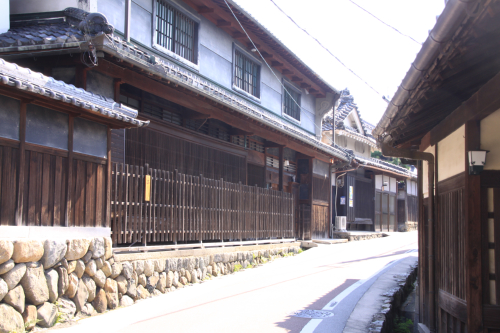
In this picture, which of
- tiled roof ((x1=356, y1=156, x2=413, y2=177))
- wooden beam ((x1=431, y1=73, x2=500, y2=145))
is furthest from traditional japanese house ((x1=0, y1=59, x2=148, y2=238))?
tiled roof ((x1=356, y1=156, x2=413, y2=177))

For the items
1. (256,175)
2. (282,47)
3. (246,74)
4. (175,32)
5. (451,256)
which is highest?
(282,47)

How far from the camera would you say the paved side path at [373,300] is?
7.43m

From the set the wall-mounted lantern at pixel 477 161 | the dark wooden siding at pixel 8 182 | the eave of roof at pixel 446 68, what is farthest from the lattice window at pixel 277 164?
the wall-mounted lantern at pixel 477 161

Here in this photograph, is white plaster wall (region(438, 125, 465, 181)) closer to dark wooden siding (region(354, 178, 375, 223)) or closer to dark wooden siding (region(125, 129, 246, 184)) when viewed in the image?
dark wooden siding (region(125, 129, 246, 184))

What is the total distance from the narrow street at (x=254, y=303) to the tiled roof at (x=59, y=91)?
365cm

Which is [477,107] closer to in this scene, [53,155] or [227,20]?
[53,155]

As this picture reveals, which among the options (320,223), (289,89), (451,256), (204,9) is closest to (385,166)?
(320,223)

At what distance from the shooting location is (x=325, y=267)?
14578mm

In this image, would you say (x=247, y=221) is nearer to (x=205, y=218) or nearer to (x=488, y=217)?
(x=205, y=218)

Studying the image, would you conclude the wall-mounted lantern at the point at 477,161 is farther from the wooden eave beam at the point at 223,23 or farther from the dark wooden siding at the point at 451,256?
the wooden eave beam at the point at 223,23

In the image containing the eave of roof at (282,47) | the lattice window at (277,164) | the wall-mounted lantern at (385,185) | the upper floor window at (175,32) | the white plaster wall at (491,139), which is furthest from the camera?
A: the wall-mounted lantern at (385,185)

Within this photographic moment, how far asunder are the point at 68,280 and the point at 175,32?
889 cm

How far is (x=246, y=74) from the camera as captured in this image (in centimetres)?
1861

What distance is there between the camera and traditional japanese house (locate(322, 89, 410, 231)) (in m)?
27.3
